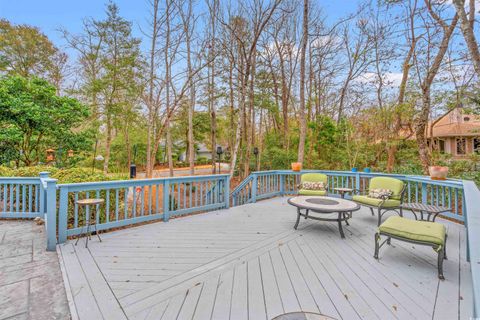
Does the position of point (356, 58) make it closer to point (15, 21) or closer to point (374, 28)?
point (374, 28)

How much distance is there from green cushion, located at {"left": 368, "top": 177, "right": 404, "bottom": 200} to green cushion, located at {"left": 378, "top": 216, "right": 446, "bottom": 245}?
1.77 meters

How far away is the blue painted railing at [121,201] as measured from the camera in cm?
331

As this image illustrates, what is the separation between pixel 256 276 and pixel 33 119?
24.3ft

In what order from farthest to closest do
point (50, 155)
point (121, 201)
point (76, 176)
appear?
point (50, 155) → point (121, 201) → point (76, 176)

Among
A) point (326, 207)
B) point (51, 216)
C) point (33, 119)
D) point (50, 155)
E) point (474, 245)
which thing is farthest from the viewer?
point (50, 155)

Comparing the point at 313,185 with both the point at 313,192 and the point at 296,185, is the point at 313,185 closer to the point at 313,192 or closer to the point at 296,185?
the point at 313,192

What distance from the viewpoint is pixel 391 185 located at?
15.1 feet

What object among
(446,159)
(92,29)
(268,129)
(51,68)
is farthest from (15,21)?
(446,159)

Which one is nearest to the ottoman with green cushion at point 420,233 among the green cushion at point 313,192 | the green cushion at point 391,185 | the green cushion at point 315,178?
the green cushion at point 391,185

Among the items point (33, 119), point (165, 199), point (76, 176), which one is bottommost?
point (165, 199)

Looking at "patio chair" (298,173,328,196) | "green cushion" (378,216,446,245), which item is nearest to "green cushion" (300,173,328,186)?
"patio chair" (298,173,328,196)

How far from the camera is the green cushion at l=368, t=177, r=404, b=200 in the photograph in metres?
4.48

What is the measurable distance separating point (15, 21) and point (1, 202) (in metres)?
12.7

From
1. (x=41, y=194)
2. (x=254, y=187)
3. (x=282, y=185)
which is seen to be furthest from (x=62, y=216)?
(x=282, y=185)
